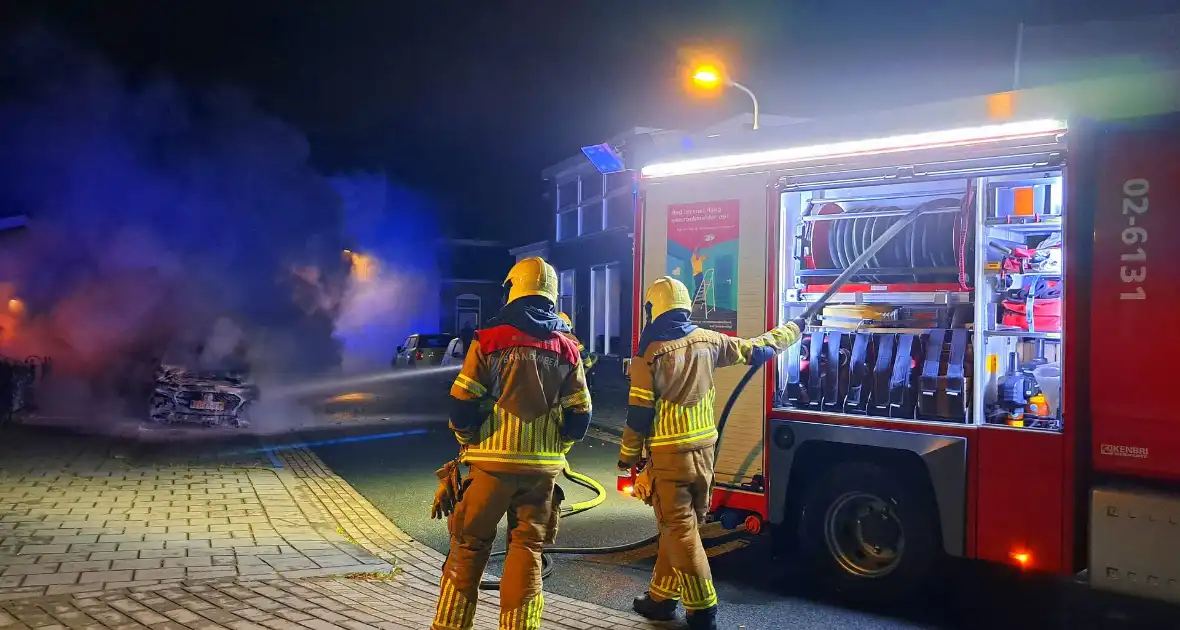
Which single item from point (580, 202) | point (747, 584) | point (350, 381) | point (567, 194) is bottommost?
point (350, 381)

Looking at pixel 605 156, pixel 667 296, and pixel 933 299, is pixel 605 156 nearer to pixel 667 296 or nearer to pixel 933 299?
pixel 667 296

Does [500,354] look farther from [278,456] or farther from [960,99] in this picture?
[278,456]

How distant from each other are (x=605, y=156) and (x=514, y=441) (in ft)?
9.47

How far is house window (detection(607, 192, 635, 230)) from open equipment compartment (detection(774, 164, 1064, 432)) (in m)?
14.4

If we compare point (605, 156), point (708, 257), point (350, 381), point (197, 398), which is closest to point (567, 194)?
point (350, 381)

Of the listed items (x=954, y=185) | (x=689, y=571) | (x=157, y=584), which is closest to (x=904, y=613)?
(x=689, y=571)

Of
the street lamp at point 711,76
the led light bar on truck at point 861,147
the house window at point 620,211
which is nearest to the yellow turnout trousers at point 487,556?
the led light bar on truck at point 861,147

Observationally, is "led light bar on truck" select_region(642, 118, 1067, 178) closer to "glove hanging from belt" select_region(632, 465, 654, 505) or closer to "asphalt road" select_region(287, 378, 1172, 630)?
"glove hanging from belt" select_region(632, 465, 654, 505)

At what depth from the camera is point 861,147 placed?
5102mm

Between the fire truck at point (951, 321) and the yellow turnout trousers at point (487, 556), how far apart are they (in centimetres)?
190

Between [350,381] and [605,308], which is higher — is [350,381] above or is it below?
below

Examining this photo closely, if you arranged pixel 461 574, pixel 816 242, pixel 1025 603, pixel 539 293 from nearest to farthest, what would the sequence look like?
pixel 461 574 < pixel 539 293 < pixel 1025 603 < pixel 816 242

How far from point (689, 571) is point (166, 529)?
14.1ft

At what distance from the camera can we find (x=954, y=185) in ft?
16.9
